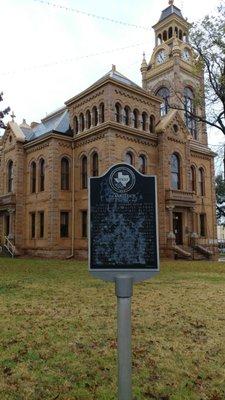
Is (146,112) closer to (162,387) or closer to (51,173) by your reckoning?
(51,173)


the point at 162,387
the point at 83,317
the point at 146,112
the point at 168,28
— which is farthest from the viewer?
the point at 168,28

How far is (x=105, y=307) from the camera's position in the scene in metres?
9.01

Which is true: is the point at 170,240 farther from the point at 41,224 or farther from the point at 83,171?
the point at 41,224

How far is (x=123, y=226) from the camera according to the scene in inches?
167

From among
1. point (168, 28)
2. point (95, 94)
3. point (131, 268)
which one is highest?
point (168, 28)

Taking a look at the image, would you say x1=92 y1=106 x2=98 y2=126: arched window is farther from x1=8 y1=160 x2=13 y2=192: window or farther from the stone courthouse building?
x1=8 y1=160 x2=13 y2=192: window

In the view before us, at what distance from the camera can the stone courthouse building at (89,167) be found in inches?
1141

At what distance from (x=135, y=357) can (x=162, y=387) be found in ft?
3.42

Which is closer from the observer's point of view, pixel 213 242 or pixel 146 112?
pixel 146 112

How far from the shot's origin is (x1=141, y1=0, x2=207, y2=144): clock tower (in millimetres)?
43219

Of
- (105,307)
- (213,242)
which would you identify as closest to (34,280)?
(105,307)

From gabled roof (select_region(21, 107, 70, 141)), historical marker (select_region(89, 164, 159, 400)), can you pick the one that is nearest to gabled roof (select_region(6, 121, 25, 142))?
gabled roof (select_region(21, 107, 70, 141))

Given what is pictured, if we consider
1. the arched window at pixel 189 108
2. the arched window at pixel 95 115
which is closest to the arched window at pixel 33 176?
the arched window at pixel 95 115

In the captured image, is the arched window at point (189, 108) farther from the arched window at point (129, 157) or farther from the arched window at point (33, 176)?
the arched window at point (33, 176)
